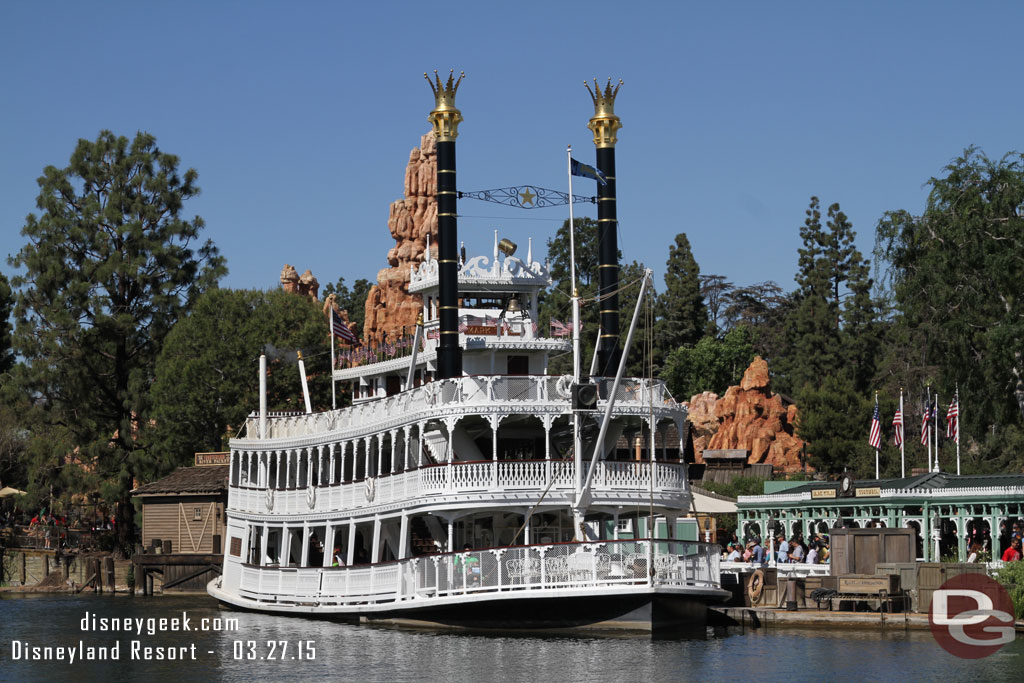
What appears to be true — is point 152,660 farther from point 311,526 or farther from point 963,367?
point 963,367

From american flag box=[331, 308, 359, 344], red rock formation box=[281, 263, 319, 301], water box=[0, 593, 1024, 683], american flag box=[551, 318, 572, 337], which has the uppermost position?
A: red rock formation box=[281, 263, 319, 301]

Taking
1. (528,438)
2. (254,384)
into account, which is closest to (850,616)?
(528,438)

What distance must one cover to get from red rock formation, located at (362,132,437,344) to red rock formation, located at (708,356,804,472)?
25.8 metres

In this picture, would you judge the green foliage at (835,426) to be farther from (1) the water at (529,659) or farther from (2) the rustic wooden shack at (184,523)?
(1) the water at (529,659)

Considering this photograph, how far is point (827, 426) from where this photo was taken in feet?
227

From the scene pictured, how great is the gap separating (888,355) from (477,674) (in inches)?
2289

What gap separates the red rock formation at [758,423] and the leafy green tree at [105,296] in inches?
1202

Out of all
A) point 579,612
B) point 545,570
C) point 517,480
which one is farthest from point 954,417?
point 545,570

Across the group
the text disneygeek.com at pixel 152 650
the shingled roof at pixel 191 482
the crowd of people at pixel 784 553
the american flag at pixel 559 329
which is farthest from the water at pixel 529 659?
the shingled roof at pixel 191 482

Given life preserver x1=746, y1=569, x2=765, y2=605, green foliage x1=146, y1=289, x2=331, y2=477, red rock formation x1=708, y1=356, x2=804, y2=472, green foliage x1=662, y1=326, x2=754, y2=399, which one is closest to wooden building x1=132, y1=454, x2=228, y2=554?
green foliage x1=146, y1=289, x2=331, y2=477

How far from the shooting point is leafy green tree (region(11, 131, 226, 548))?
194ft

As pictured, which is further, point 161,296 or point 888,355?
point 888,355

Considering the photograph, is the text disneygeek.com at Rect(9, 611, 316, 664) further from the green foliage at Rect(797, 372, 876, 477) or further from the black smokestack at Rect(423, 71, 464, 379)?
the green foliage at Rect(797, 372, 876, 477)

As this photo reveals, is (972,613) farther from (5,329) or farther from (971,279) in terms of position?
(5,329)
